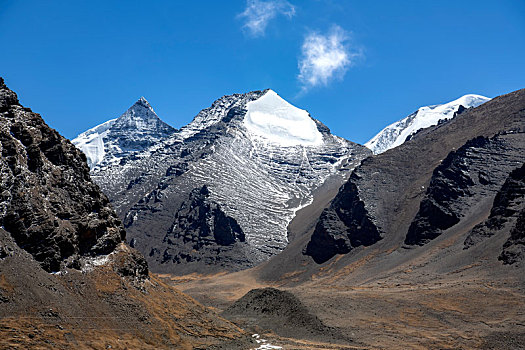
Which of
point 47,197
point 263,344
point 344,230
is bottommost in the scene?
point 263,344

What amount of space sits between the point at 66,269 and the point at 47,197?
5.76 meters

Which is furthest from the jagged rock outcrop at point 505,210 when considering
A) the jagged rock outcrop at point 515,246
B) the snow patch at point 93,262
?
the snow patch at point 93,262

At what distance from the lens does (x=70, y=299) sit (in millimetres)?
32812

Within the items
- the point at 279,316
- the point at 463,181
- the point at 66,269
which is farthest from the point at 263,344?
the point at 463,181

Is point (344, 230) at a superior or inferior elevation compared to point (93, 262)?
superior

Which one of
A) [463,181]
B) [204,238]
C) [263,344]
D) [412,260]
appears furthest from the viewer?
[204,238]

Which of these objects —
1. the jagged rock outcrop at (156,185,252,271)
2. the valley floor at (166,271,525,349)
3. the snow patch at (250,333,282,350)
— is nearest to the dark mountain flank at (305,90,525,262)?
the jagged rock outcrop at (156,185,252,271)

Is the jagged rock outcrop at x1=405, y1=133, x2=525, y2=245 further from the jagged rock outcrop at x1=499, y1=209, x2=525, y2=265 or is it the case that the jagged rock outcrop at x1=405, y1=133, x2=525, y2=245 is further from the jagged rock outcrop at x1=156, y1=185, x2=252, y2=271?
the jagged rock outcrop at x1=156, y1=185, x2=252, y2=271

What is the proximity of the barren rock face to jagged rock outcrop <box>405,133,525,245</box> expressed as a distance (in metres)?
84.5

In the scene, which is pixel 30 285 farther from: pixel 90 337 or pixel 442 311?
pixel 442 311

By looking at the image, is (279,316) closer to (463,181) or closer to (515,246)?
(515,246)

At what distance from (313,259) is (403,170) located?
135 ft

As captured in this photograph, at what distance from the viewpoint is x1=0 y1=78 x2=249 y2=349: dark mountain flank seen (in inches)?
1167

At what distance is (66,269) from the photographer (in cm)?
3506
